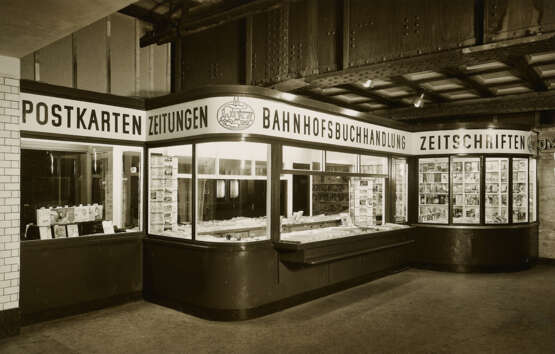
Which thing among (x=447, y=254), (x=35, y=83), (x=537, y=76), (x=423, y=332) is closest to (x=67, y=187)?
(x=35, y=83)

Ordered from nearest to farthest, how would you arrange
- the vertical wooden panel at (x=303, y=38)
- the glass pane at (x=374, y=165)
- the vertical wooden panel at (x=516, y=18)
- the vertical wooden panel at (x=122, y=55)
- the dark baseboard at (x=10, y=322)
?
the vertical wooden panel at (x=516, y=18) → the dark baseboard at (x=10, y=322) → the vertical wooden panel at (x=303, y=38) → the vertical wooden panel at (x=122, y=55) → the glass pane at (x=374, y=165)

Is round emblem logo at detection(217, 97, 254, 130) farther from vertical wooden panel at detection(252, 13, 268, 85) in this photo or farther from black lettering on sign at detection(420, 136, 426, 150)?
black lettering on sign at detection(420, 136, 426, 150)

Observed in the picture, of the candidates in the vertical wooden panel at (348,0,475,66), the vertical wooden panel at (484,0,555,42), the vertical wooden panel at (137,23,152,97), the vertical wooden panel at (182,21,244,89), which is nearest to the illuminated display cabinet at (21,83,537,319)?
the vertical wooden panel at (182,21,244,89)

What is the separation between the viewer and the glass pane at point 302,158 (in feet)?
26.4

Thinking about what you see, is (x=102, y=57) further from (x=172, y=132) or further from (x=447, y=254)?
(x=447, y=254)

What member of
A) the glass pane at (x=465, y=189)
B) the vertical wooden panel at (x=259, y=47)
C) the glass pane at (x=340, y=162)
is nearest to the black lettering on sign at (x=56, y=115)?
the vertical wooden panel at (x=259, y=47)

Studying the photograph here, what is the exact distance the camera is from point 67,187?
7234 millimetres

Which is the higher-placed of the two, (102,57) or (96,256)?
(102,57)

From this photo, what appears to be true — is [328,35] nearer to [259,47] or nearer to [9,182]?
[259,47]

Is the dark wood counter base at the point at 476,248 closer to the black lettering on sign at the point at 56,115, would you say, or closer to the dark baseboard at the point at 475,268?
the dark baseboard at the point at 475,268

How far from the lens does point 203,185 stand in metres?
8.31

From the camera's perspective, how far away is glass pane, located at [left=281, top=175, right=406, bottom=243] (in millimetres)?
9148

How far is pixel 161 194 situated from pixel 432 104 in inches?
336

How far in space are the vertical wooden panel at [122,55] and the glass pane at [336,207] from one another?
396 centimetres
